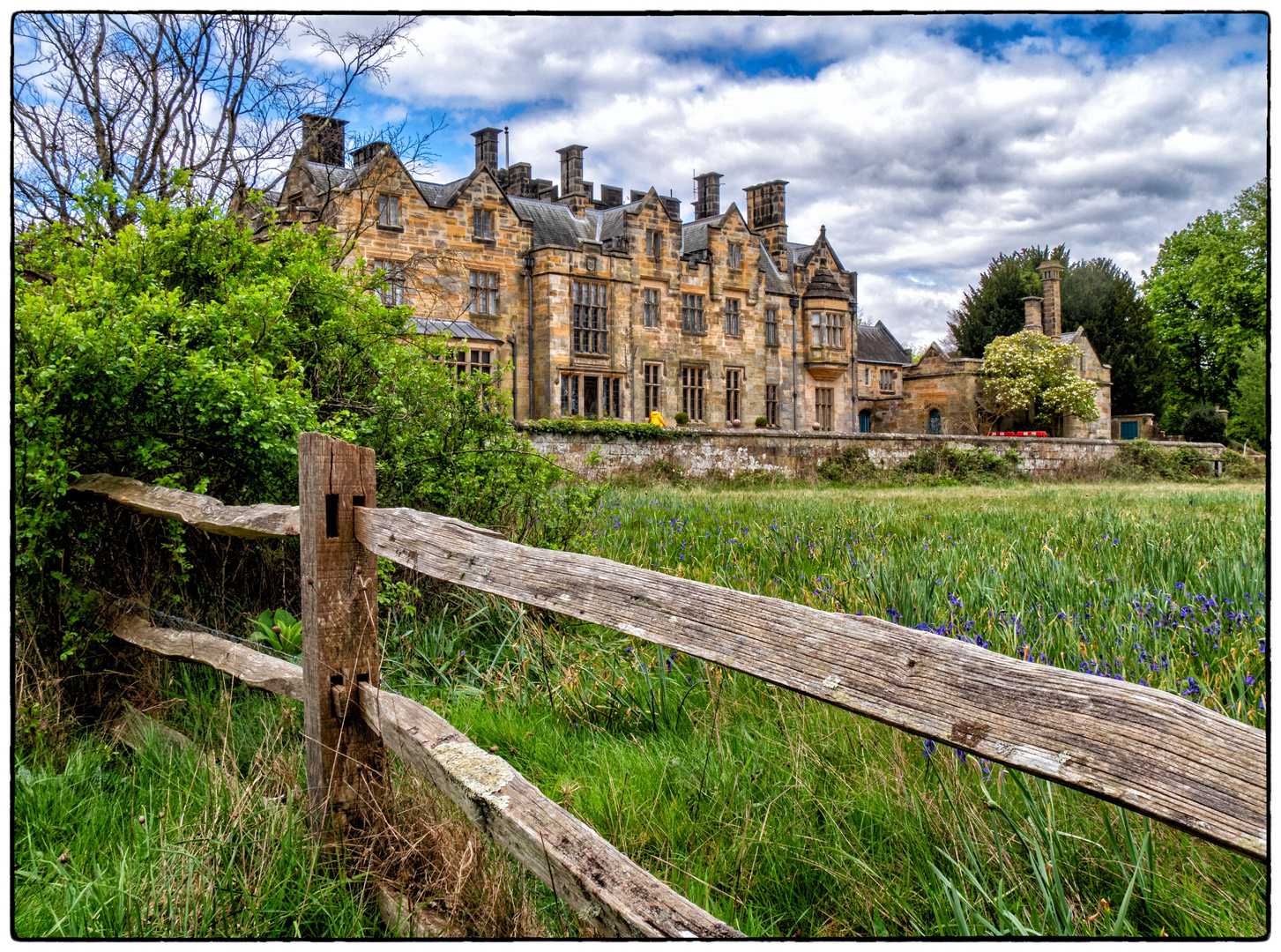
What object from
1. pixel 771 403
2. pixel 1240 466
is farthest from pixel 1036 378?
pixel 771 403

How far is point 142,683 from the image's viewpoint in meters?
4.52

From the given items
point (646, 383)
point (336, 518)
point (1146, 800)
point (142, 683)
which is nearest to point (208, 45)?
point (142, 683)

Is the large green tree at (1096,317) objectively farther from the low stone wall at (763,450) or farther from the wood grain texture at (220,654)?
the wood grain texture at (220,654)

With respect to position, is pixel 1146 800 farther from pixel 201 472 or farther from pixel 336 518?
pixel 201 472

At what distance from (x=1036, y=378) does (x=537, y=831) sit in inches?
1790

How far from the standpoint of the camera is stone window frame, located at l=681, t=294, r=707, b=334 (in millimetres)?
35344

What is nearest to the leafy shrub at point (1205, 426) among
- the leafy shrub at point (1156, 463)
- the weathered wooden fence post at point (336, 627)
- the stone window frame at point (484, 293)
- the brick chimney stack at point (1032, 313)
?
the brick chimney stack at point (1032, 313)

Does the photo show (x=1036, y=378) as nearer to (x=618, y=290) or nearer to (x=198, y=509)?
(x=618, y=290)

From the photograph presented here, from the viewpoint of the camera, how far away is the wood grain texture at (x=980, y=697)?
3.98 feet

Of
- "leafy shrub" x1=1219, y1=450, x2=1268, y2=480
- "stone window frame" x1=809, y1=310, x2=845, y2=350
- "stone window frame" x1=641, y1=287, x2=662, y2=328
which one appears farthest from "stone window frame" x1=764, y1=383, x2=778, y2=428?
"leafy shrub" x1=1219, y1=450, x2=1268, y2=480

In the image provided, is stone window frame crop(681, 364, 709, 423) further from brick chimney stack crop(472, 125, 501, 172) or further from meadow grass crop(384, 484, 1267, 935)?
meadow grass crop(384, 484, 1267, 935)

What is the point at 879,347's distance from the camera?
Answer: 4897cm

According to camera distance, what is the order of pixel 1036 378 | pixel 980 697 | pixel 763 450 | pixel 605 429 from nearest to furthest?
pixel 980 697
pixel 605 429
pixel 763 450
pixel 1036 378

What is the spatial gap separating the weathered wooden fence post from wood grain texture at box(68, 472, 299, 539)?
0.20 meters
